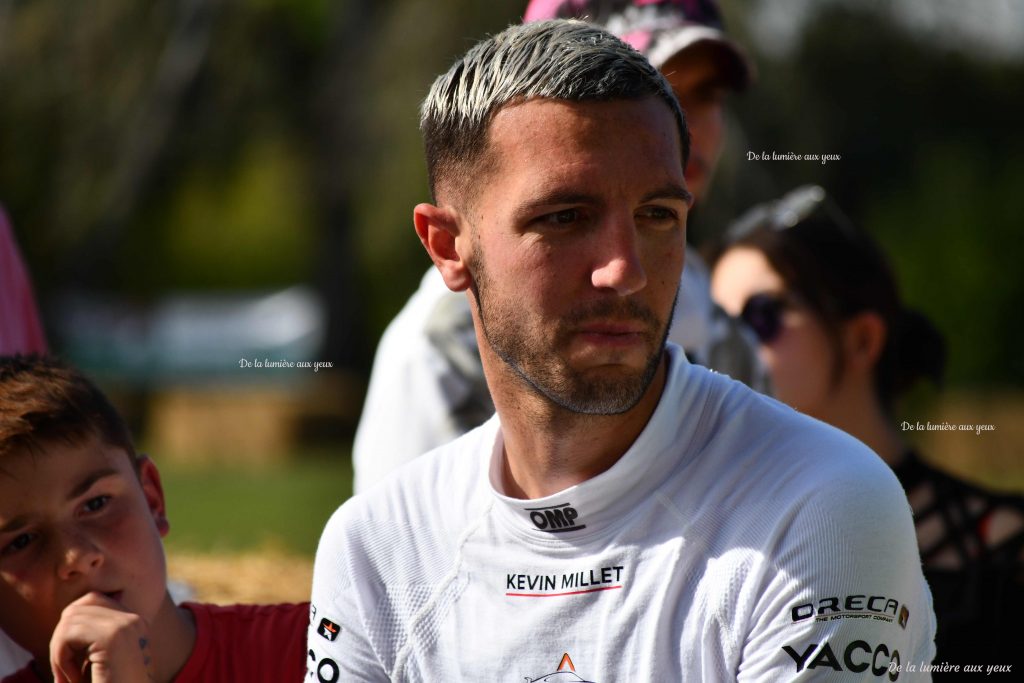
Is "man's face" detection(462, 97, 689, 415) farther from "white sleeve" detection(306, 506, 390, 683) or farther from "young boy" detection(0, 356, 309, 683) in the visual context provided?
"young boy" detection(0, 356, 309, 683)

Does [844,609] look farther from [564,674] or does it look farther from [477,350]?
[477,350]

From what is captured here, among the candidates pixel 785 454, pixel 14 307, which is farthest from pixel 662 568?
pixel 14 307

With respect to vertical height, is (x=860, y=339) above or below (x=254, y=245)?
below

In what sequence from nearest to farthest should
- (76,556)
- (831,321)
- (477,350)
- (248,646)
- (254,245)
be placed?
1. (76,556)
2. (248,646)
3. (477,350)
4. (831,321)
5. (254,245)

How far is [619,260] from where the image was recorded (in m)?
2.14

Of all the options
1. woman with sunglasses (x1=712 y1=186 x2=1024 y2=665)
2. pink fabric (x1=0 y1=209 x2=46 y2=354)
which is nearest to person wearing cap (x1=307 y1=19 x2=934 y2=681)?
woman with sunglasses (x1=712 y1=186 x2=1024 y2=665)

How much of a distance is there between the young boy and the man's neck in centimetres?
91

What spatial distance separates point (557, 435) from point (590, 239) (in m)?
0.37

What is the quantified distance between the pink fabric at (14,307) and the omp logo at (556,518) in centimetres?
215

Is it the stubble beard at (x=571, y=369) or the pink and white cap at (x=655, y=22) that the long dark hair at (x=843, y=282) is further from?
the stubble beard at (x=571, y=369)

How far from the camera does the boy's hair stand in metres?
2.85

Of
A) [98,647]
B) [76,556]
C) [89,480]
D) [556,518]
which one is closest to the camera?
[556,518]

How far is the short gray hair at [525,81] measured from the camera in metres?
2.19

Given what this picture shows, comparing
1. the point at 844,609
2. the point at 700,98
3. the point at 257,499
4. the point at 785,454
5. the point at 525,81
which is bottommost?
the point at 257,499
